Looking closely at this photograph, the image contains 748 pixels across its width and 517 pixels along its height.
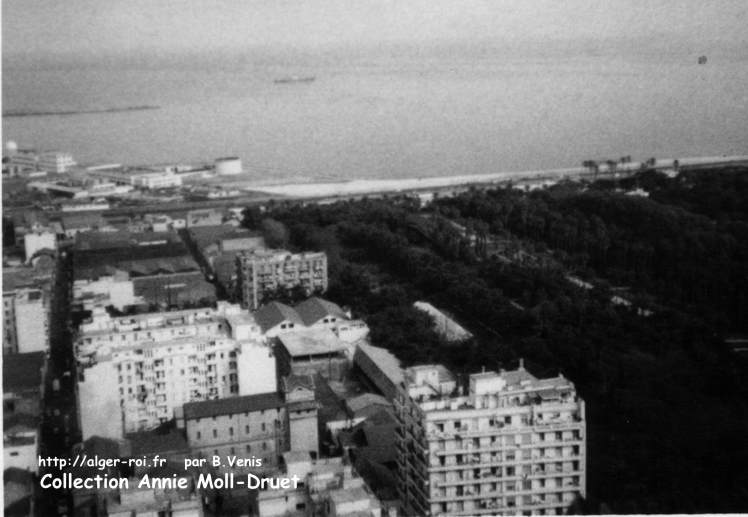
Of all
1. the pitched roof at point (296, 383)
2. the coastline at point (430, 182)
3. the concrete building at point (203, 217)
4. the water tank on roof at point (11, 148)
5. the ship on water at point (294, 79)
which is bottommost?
the pitched roof at point (296, 383)

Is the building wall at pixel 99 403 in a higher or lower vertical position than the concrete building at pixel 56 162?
lower

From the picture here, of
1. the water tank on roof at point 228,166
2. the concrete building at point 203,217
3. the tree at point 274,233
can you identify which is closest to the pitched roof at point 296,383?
the water tank on roof at point 228,166

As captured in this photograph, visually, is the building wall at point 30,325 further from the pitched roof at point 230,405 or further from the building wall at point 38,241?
the building wall at point 38,241

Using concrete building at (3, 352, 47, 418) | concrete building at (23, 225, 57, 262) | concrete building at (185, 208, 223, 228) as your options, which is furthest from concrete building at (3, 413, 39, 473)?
concrete building at (185, 208, 223, 228)

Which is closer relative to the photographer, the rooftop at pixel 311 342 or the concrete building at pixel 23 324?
the rooftop at pixel 311 342

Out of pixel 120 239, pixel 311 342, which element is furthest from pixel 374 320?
pixel 120 239

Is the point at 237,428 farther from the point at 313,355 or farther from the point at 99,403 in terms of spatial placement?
the point at 313,355

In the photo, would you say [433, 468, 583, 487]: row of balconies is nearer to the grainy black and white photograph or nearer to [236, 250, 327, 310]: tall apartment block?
the grainy black and white photograph
